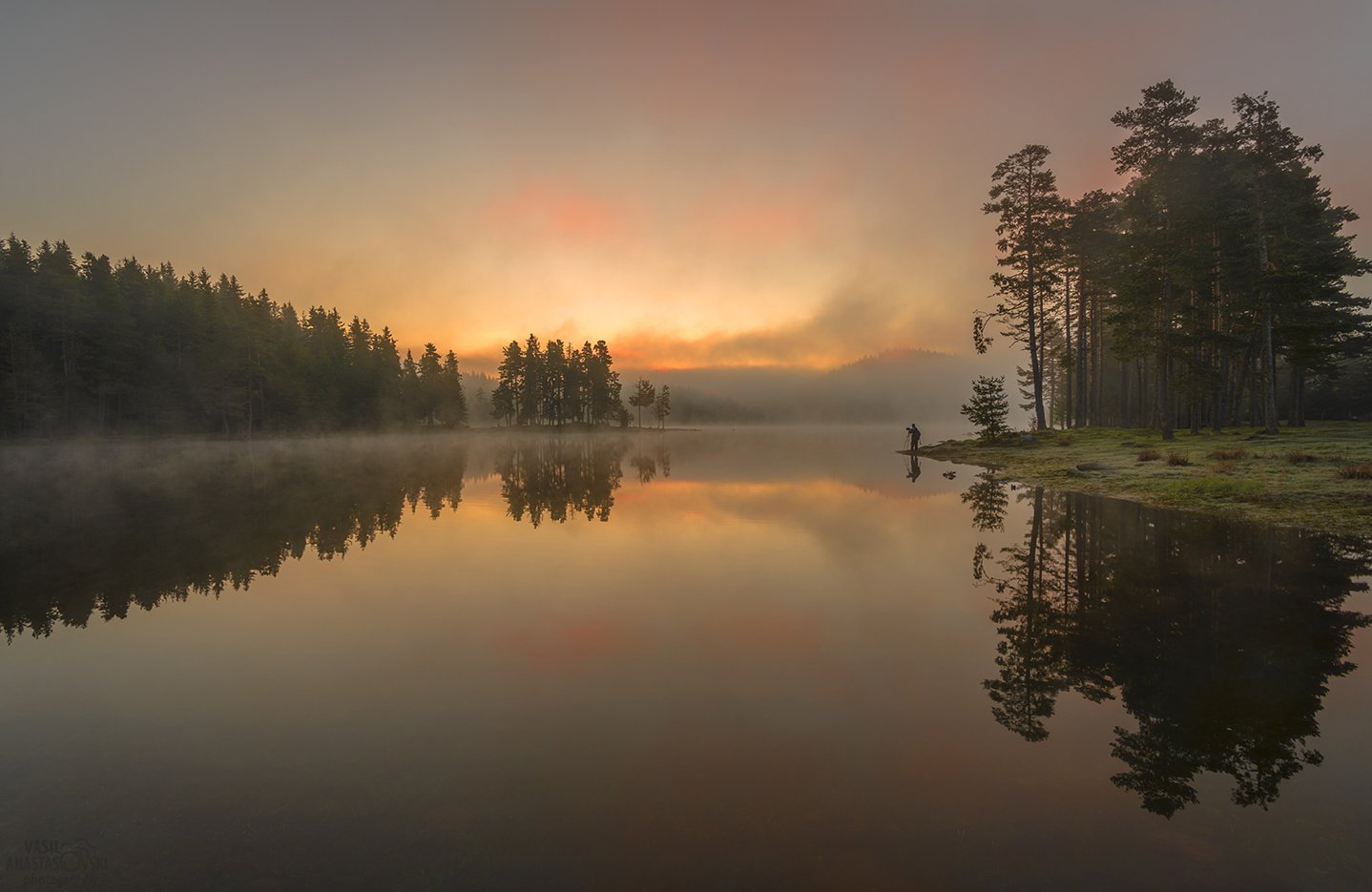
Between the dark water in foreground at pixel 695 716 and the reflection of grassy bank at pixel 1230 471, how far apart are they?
455cm

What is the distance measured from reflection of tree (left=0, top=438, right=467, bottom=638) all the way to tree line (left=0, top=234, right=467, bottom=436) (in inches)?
1639

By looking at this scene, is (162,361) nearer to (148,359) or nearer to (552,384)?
(148,359)

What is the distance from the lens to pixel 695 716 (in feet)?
22.5

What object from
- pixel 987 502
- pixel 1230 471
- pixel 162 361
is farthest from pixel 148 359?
pixel 1230 471

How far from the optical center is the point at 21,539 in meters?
17.7

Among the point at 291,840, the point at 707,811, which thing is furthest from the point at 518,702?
the point at 707,811

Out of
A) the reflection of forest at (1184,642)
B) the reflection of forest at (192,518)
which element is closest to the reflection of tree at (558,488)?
the reflection of forest at (192,518)

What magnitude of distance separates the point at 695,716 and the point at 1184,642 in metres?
7.60

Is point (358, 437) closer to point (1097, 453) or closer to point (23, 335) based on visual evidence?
point (23, 335)

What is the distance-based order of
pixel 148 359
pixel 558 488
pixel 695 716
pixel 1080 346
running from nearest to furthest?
pixel 695 716, pixel 558 488, pixel 1080 346, pixel 148 359

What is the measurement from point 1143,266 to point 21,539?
57.6 meters

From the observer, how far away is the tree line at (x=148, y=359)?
6619 cm

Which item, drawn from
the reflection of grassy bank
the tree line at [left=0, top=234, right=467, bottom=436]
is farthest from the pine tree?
the tree line at [left=0, top=234, right=467, bottom=436]

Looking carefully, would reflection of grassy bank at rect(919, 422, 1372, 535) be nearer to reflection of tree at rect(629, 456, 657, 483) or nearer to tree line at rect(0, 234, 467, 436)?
reflection of tree at rect(629, 456, 657, 483)
